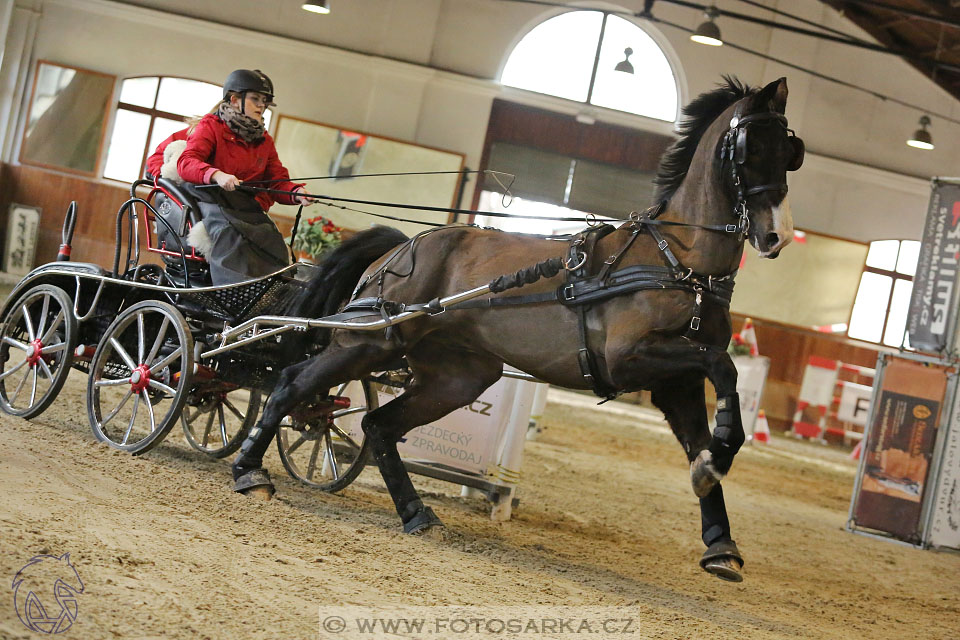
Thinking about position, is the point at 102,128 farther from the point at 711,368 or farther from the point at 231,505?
the point at 711,368

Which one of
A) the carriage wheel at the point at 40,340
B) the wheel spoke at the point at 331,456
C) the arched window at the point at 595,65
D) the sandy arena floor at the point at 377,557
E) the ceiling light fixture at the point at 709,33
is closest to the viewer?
the sandy arena floor at the point at 377,557

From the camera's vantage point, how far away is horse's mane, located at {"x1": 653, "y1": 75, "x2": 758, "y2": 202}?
4.02 m

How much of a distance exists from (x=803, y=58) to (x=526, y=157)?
201 inches

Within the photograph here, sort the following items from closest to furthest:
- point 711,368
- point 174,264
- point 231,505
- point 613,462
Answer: point 711,368
point 231,505
point 174,264
point 613,462

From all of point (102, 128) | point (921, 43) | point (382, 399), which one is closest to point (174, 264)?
point (382, 399)

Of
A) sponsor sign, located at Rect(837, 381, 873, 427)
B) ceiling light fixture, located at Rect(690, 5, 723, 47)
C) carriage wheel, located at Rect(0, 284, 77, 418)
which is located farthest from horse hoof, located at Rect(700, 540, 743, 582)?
sponsor sign, located at Rect(837, 381, 873, 427)

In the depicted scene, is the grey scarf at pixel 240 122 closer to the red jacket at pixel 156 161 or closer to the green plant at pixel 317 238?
the red jacket at pixel 156 161

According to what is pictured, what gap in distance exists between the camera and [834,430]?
16.7m

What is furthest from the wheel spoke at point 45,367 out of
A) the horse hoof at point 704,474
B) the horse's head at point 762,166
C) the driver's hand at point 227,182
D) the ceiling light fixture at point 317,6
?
the ceiling light fixture at point 317,6

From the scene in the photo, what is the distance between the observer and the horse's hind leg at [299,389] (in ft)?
14.3

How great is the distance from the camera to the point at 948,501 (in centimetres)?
707

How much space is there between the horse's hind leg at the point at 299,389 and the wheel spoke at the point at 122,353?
755 millimetres

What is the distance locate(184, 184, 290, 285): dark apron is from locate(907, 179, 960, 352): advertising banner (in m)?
4.89

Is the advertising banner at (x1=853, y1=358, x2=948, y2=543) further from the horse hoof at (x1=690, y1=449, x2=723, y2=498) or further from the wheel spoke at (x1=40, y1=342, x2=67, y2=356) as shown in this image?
the wheel spoke at (x1=40, y1=342, x2=67, y2=356)
